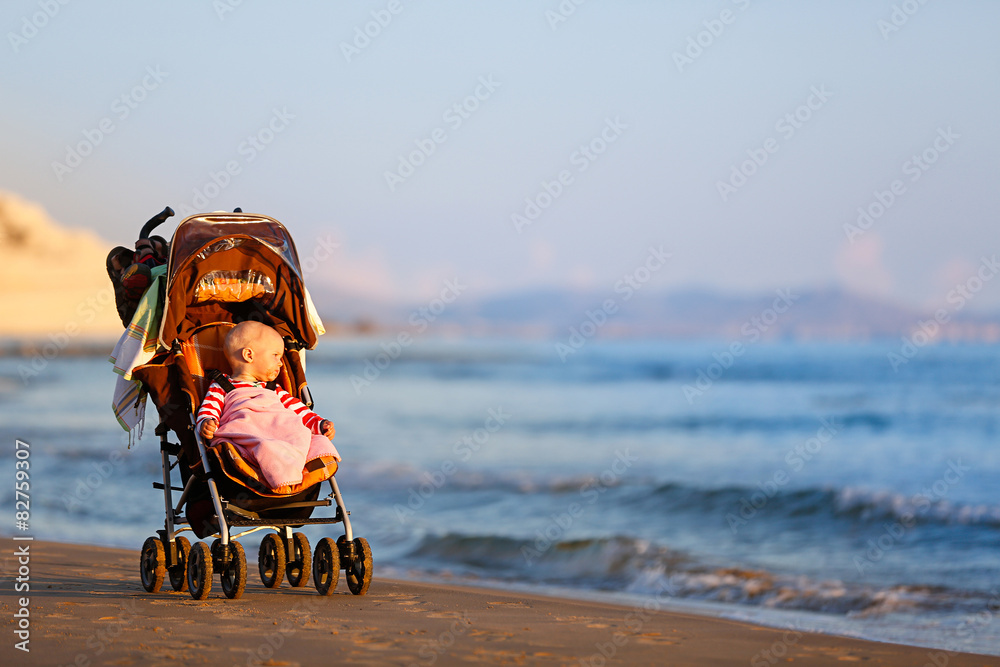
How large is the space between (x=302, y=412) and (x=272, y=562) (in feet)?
3.64

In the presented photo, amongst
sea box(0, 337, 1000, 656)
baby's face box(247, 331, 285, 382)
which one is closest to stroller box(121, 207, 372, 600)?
baby's face box(247, 331, 285, 382)

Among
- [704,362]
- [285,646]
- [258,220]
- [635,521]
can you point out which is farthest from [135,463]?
[704,362]

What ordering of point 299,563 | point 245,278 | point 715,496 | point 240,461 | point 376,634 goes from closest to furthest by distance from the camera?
point 376,634, point 240,461, point 299,563, point 245,278, point 715,496

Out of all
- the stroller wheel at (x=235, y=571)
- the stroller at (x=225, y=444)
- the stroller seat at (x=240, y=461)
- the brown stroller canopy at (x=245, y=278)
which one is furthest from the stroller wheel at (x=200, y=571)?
the brown stroller canopy at (x=245, y=278)

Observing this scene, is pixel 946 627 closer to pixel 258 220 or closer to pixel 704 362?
pixel 258 220

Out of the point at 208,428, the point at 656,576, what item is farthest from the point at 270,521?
the point at 656,576

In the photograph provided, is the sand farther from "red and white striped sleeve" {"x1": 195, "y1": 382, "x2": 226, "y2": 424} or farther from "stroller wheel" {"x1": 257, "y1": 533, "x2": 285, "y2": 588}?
"red and white striped sleeve" {"x1": 195, "y1": 382, "x2": 226, "y2": 424}

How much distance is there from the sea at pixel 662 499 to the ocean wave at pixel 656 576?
30mm

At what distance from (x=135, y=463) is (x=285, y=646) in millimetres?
11587

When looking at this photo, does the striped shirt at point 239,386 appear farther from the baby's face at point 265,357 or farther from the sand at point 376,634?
the sand at point 376,634

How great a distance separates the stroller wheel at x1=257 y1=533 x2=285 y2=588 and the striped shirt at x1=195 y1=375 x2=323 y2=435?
0.93m

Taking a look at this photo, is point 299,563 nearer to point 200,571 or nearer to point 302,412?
point 200,571

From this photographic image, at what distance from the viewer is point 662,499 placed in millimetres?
13430

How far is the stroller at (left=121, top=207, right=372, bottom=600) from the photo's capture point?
213 inches
